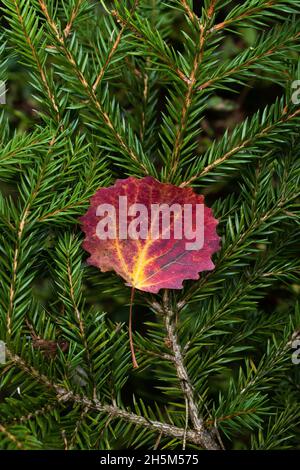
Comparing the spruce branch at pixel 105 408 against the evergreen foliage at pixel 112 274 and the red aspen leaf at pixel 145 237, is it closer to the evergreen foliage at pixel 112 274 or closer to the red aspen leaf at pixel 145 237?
the evergreen foliage at pixel 112 274

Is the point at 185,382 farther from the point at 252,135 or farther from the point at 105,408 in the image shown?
the point at 252,135


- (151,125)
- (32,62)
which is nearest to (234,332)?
(151,125)

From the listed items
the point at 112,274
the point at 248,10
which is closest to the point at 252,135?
the point at 248,10

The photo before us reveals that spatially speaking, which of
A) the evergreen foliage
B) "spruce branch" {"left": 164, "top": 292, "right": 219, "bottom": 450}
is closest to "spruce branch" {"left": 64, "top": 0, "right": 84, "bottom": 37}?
the evergreen foliage

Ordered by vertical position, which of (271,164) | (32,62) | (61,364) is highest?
(32,62)

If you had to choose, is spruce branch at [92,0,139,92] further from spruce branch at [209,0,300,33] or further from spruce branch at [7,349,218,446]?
spruce branch at [7,349,218,446]
